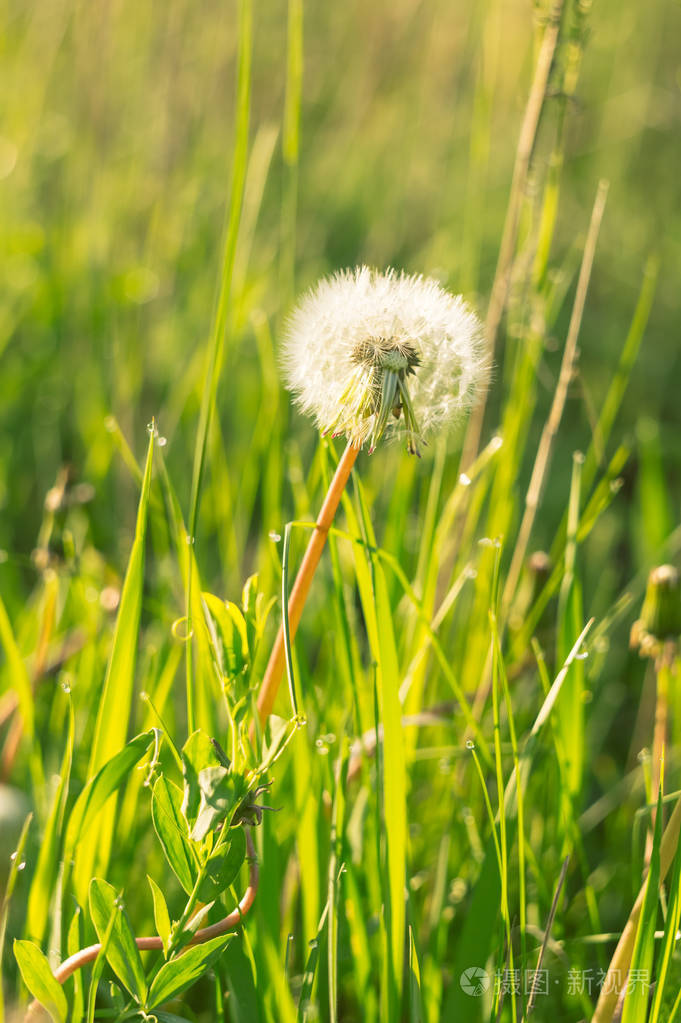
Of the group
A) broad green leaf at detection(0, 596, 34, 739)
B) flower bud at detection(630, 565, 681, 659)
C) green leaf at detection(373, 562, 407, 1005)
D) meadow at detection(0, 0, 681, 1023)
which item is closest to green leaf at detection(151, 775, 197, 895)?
meadow at detection(0, 0, 681, 1023)

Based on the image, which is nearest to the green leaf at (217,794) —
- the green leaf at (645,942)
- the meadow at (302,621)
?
the meadow at (302,621)

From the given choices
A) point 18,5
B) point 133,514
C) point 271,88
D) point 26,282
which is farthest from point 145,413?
point 271,88

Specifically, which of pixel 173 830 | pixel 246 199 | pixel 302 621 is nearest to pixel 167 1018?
pixel 173 830

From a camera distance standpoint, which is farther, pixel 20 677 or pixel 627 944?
pixel 20 677

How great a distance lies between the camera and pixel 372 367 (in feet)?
1.66

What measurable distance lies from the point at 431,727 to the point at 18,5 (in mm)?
2299

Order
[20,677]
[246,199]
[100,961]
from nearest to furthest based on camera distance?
[100,961], [20,677], [246,199]

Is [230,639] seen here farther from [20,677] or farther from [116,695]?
[20,677]

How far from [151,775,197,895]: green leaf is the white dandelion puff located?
0.22 metres

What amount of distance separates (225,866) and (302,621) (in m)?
0.73

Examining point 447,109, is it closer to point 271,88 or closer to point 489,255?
point 271,88

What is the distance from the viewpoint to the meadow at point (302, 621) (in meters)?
0.54

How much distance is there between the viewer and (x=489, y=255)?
2.39 m

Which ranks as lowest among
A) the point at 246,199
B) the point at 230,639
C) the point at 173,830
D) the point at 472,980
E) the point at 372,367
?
the point at 472,980
